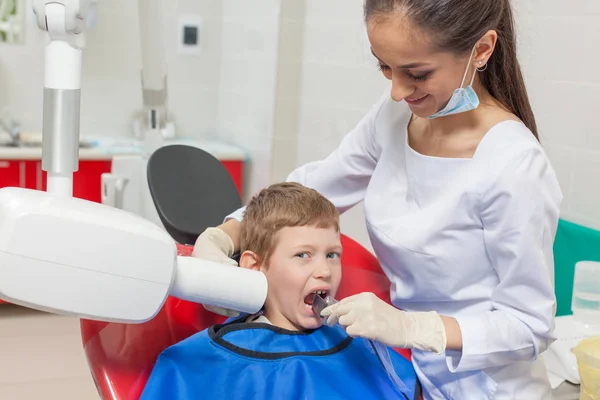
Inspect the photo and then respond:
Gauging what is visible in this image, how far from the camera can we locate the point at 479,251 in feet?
4.81

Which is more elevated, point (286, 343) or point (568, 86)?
point (568, 86)

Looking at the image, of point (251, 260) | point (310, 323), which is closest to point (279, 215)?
point (251, 260)

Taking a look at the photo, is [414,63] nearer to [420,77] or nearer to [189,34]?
[420,77]

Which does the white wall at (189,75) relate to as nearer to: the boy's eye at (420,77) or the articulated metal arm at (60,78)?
the boy's eye at (420,77)

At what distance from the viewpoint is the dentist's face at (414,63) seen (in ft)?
4.52

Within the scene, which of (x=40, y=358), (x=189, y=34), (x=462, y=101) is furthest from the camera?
(x=189, y=34)

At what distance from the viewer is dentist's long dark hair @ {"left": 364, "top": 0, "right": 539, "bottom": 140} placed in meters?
1.37

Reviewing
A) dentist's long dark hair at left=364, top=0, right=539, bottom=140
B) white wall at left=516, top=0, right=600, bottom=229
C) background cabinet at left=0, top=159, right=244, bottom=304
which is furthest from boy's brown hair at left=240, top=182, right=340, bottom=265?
background cabinet at left=0, top=159, right=244, bottom=304

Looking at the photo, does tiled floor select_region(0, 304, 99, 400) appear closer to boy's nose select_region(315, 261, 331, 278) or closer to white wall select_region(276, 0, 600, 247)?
boy's nose select_region(315, 261, 331, 278)

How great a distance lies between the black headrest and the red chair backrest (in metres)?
0.24

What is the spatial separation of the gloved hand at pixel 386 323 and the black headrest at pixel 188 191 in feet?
2.36

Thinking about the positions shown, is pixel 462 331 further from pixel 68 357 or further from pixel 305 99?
pixel 305 99

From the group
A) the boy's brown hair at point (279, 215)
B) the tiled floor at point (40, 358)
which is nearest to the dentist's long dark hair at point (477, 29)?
the boy's brown hair at point (279, 215)

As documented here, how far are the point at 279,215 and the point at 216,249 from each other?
0.49ft
